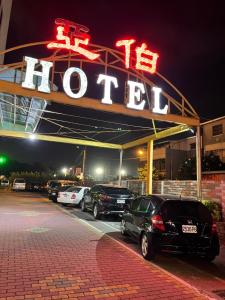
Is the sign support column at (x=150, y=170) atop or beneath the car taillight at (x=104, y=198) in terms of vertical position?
atop

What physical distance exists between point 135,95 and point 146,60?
196cm

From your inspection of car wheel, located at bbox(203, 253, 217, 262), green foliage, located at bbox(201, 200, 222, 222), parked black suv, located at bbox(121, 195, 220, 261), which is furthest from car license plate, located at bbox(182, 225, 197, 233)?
green foliage, located at bbox(201, 200, 222, 222)

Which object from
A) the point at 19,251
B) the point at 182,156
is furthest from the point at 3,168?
the point at 19,251

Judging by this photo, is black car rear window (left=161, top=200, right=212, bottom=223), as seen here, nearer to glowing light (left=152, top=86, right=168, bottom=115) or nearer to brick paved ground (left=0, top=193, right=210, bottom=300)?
brick paved ground (left=0, top=193, right=210, bottom=300)

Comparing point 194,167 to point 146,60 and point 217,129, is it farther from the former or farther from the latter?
point 146,60

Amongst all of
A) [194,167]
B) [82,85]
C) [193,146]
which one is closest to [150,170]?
[194,167]

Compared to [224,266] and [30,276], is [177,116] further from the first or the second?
[30,276]

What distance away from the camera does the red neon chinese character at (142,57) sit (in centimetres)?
1359

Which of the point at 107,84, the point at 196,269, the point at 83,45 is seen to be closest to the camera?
the point at 196,269

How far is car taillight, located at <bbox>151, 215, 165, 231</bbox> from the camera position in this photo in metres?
7.29

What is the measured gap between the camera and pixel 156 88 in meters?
13.7

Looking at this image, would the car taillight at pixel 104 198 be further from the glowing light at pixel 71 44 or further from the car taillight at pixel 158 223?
the car taillight at pixel 158 223

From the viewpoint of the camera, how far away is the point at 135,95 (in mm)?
13055

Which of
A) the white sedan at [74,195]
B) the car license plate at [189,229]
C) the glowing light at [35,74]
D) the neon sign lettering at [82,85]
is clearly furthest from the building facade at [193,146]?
the car license plate at [189,229]
